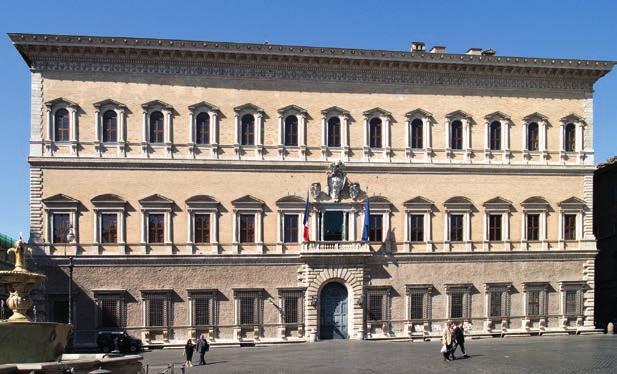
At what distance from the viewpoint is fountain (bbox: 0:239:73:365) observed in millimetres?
16766

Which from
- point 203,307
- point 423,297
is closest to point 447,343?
point 423,297

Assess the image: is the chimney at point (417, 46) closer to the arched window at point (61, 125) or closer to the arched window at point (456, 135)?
the arched window at point (456, 135)

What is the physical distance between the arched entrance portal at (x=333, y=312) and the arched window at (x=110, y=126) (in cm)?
1290

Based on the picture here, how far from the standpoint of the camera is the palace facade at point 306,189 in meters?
39.2

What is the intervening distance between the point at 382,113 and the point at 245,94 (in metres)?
7.13

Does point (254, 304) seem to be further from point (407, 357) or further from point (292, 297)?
point (407, 357)

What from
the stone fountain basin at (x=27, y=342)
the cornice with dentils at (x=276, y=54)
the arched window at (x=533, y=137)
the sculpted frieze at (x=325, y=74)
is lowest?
the stone fountain basin at (x=27, y=342)

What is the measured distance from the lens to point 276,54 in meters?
40.9

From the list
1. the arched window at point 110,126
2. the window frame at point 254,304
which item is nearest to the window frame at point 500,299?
the window frame at point 254,304

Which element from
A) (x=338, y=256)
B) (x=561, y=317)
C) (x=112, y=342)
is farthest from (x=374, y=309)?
(x=112, y=342)

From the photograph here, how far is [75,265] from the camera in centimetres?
3884

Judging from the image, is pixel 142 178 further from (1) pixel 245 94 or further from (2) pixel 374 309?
(2) pixel 374 309

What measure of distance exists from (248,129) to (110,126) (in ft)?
22.2

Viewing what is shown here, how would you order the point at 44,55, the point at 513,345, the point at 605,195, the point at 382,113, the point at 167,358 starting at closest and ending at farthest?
1. the point at 167,358
2. the point at 513,345
3. the point at 44,55
4. the point at 382,113
5. the point at 605,195
